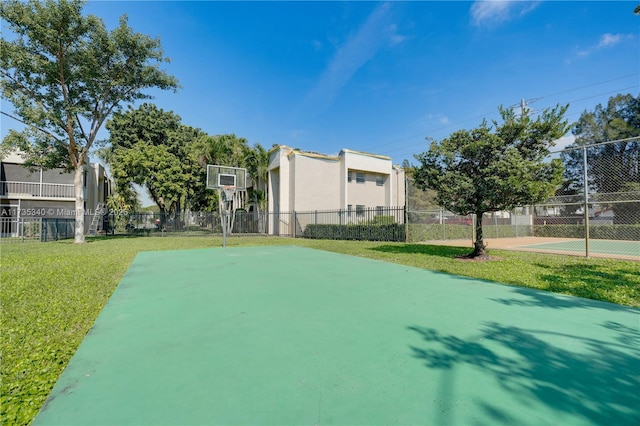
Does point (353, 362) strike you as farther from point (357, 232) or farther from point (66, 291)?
point (357, 232)

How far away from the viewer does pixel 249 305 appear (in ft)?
12.5

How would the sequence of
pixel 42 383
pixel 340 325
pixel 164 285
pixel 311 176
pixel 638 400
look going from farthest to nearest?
pixel 311 176 → pixel 164 285 → pixel 340 325 → pixel 42 383 → pixel 638 400

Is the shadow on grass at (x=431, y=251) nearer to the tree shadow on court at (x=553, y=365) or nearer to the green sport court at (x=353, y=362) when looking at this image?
the green sport court at (x=353, y=362)

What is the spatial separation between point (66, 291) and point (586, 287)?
8841mm

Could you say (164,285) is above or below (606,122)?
below

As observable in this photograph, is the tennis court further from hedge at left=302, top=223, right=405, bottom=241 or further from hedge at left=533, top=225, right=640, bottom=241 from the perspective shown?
hedge at left=302, top=223, right=405, bottom=241

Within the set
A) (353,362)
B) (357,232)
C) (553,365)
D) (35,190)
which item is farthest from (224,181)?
→ (35,190)

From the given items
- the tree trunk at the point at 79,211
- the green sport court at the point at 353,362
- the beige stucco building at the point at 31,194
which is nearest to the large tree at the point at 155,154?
the beige stucco building at the point at 31,194

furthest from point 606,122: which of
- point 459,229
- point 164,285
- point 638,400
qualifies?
point 164,285

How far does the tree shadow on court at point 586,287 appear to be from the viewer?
3.92m

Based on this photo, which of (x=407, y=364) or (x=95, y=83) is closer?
(x=407, y=364)

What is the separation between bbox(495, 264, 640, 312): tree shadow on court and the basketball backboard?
1362 centimetres

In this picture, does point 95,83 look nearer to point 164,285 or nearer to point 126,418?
point 164,285

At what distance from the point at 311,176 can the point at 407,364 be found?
18322 mm
